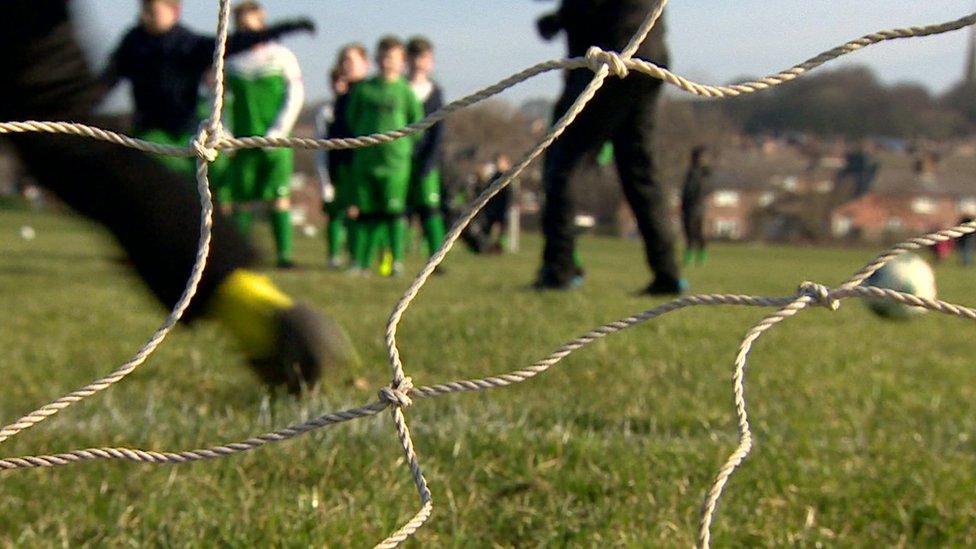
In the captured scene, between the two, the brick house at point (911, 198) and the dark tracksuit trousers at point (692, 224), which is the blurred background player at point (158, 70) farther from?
the brick house at point (911, 198)

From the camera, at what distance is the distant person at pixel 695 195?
16703mm

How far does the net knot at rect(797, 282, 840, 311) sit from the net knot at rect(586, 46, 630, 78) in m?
0.31

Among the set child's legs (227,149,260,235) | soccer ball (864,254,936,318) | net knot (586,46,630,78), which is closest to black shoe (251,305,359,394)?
net knot (586,46,630,78)

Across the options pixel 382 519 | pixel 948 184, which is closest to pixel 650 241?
pixel 382 519

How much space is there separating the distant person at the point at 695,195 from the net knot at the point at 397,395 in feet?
51.3

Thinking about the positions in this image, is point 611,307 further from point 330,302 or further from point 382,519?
point 382,519

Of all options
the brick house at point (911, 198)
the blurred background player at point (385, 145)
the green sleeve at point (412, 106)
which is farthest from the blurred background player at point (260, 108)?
the brick house at point (911, 198)

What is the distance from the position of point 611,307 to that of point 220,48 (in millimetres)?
3931

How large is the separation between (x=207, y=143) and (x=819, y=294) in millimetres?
711

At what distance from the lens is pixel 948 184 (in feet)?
247

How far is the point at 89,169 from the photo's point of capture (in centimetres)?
249

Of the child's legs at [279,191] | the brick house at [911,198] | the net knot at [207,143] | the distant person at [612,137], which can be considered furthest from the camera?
the brick house at [911,198]

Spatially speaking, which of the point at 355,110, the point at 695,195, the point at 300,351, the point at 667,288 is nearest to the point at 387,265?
the point at 355,110

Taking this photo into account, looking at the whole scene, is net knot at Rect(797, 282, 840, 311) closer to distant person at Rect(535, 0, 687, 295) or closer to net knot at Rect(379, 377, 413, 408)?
net knot at Rect(379, 377, 413, 408)
